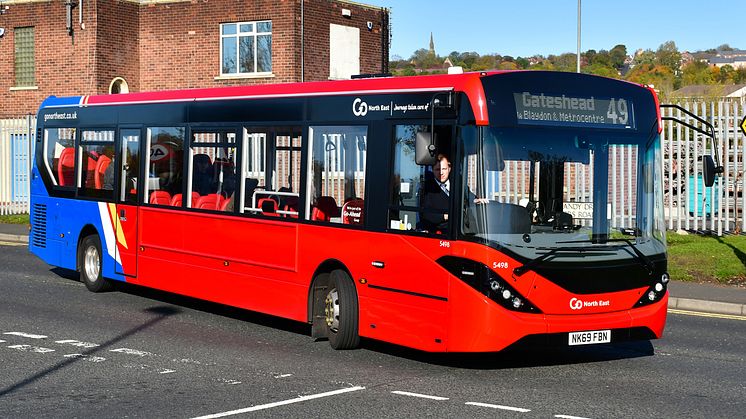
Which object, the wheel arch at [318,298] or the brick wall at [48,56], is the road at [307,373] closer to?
the wheel arch at [318,298]

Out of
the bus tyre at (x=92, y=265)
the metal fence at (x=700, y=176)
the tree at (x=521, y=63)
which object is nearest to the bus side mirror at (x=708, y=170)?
the bus tyre at (x=92, y=265)

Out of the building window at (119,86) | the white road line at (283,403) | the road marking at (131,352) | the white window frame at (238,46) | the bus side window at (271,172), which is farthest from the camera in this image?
the building window at (119,86)

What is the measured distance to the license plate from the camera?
34.5 feet

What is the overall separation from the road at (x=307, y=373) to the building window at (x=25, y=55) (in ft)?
103

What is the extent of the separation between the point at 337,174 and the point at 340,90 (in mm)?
865

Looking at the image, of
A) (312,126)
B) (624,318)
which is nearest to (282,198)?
(312,126)

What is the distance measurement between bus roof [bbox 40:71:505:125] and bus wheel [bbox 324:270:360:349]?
190 centimetres

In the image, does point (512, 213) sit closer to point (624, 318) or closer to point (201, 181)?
point (624, 318)

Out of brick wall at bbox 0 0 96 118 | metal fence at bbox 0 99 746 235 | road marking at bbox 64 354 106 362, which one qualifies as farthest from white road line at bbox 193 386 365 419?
brick wall at bbox 0 0 96 118

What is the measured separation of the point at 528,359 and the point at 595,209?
1716 millimetres

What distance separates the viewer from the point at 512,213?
410 inches

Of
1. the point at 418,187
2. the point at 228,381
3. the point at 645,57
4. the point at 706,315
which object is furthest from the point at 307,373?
the point at 645,57

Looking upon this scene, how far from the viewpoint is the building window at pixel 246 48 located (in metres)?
39.9

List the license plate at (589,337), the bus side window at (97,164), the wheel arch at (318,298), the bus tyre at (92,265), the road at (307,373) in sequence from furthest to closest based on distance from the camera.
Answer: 1. the bus tyre at (92,265)
2. the bus side window at (97,164)
3. the wheel arch at (318,298)
4. the license plate at (589,337)
5. the road at (307,373)
